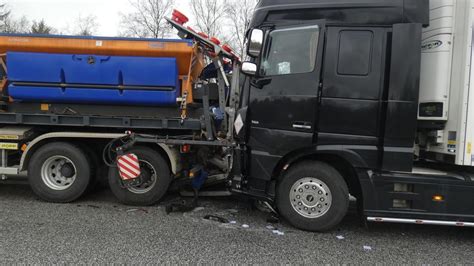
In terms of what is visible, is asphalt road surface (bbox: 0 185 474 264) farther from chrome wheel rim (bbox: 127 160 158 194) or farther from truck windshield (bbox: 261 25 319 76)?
truck windshield (bbox: 261 25 319 76)

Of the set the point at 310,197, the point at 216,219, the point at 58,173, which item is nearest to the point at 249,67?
the point at 310,197

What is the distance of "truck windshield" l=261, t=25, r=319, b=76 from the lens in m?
4.66

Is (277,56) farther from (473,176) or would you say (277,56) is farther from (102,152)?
(102,152)

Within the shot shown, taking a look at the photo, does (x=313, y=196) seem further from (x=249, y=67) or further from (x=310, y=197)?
(x=249, y=67)

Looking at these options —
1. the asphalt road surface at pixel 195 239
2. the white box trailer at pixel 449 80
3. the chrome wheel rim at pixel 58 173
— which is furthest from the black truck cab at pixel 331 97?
the chrome wheel rim at pixel 58 173

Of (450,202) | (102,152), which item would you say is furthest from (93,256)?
(450,202)

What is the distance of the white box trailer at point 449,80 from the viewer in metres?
4.27

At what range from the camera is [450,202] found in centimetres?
448

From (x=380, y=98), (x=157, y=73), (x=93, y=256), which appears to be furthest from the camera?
(x=157, y=73)

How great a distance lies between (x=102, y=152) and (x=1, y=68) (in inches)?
78.8

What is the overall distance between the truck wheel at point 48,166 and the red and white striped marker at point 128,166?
678 mm

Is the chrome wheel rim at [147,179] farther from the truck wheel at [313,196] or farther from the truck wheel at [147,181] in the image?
the truck wheel at [313,196]

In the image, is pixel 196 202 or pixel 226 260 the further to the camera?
pixel 196 202

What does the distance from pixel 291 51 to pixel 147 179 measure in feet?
9.52
